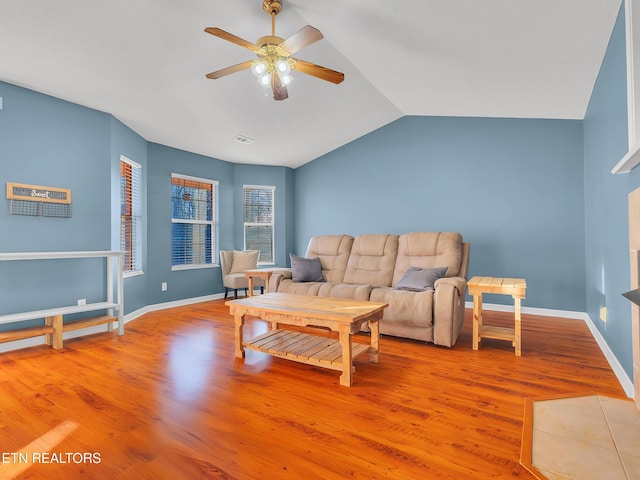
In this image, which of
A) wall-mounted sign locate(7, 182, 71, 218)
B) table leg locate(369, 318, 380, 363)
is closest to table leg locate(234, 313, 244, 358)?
table leg locate(369, 318, 380, 363)

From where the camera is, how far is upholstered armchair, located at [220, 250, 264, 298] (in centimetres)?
570

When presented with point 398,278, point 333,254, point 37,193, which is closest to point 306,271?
point 333,254

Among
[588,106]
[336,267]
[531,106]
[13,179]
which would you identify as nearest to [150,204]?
[13,179]

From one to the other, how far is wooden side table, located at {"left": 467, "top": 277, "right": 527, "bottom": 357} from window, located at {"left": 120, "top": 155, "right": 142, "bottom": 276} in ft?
13.3

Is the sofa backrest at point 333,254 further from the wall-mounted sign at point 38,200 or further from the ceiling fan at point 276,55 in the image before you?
the wall-mounted sign at point 38,200

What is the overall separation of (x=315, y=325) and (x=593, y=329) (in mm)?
3031

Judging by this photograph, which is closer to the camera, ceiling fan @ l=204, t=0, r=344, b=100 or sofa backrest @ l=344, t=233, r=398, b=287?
ceiling fan @ l=204, t=0, r=344, b=100

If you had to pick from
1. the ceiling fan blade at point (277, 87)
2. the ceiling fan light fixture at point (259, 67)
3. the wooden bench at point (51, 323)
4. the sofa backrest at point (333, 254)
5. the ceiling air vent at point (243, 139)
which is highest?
the ceiling air vent at point (243, 139)

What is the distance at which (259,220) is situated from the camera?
651 cm

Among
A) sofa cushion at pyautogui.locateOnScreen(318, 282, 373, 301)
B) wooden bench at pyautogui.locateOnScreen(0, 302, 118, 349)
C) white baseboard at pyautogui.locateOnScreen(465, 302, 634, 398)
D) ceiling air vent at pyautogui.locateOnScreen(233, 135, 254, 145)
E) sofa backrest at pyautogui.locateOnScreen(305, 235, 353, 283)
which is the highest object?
ceiling air vent at pyautogui.locateOnScreen(233, 135, 254, 145)

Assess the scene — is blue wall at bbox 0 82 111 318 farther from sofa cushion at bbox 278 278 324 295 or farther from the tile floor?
the tile floor

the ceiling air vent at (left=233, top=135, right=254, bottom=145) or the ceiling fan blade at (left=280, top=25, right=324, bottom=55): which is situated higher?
the ceiling air vent at (left=233, top=135, right=254, bottom=145)

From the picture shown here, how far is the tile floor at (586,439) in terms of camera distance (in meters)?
1.11

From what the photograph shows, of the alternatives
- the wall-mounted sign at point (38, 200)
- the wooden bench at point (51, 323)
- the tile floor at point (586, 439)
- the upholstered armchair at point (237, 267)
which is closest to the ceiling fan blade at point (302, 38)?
the tile floor at point (586, 439)
